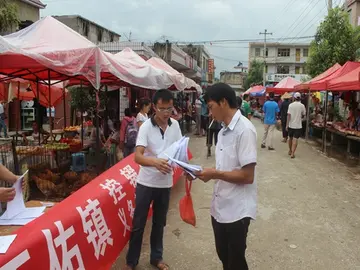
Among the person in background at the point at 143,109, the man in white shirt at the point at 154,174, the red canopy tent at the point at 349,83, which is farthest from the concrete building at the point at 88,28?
the man in white shirt at the point at 154,174

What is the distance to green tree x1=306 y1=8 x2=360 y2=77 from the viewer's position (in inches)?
573

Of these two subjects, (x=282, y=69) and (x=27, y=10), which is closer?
(x=27, y=10)

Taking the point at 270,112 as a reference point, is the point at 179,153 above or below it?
below

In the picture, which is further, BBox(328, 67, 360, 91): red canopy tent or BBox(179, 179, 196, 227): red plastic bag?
BBox(328, 67, 360, 91): red canopy tent

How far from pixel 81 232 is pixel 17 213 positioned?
530 mm

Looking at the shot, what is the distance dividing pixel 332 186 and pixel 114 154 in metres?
4.69

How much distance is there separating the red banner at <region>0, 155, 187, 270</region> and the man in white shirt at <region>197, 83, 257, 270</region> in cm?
115

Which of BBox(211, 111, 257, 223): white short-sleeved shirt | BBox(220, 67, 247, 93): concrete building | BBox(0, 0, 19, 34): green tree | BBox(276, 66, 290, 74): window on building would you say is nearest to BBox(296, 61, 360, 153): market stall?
BBox(211, 111, 257, 223): white short-sleeved shirt

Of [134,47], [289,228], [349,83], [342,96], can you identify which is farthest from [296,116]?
[134,47]

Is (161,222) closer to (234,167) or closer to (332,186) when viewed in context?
(234,167)

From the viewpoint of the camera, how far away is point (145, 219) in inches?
129

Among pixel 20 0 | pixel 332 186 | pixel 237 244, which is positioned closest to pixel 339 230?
pixel 332 186

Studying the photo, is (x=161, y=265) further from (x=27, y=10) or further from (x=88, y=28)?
(x=88, y=28)

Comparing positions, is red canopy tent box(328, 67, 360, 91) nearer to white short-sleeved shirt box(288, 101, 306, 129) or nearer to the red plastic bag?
white short-sleeved shirt box(288, 101, 306, 129)
